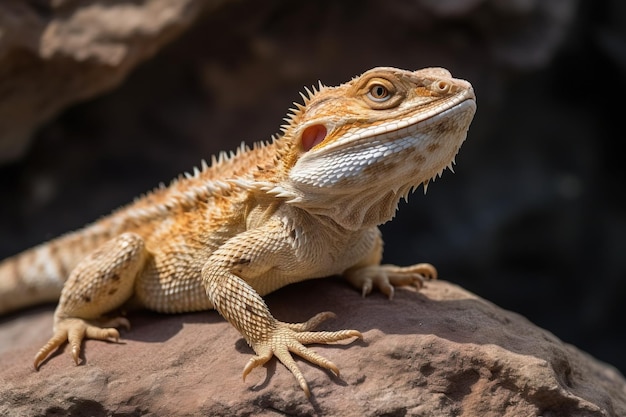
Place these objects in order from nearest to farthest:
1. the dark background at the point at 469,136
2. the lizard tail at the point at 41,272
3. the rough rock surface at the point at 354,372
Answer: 1. the rough rock surface at the point at 354,372
2. the lizard tail at the point at 41,272
3. the dark background at the point at 469,136

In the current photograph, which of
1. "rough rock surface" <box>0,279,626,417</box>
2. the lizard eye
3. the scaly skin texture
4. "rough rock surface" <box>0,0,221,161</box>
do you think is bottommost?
"rough rock surface" <box>0,279,626,417</box>

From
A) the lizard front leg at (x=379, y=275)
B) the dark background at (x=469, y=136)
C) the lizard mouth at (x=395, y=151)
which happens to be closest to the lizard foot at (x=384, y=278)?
the lizard front leg at (x=379, y=275)

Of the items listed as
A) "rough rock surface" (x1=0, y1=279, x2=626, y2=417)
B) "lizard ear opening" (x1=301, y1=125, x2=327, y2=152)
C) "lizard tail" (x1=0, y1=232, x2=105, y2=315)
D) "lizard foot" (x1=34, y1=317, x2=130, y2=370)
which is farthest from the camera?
"lizard tail" (x1=0, y1=232, x2=105, y2=315)

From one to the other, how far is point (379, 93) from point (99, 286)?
5.41 feet

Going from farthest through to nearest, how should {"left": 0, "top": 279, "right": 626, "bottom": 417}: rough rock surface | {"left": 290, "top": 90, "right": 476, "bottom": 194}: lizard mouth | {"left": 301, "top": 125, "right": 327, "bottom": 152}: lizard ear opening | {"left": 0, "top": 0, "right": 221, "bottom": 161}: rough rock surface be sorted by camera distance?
{"left": 0, "top": 0, "right": 221, "bottom": 161}: rough rock surface → {"left": 301, "top": 125, "right": 327, "bottom": 152}: lizard ear opening → {"left": 290, "top": 90, "right": 476, "bottom": 194}: lizard mouth → {"left": 0, "top": 279, "right": 626, "bottom": 417}: rough rock surface

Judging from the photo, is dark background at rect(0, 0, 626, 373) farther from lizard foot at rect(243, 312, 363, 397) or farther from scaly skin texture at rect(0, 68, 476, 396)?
lizard foot at rect(243, 312, 363, 397)

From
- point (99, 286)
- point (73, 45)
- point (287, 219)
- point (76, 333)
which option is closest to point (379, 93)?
point (287, 219)

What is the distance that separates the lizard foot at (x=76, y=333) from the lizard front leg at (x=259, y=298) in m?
0.63

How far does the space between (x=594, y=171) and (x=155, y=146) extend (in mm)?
4555

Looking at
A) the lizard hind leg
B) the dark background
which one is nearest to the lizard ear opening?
the lizard hind leg

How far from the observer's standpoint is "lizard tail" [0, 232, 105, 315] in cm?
417

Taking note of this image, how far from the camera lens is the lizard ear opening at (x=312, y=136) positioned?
3080mm

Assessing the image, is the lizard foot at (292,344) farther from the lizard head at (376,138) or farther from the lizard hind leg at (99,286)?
the lizard hind leg at (99,286)

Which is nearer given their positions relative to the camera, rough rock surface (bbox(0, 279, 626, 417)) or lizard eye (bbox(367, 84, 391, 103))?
rough rock surface (bbox(0, 279, 626, 417))
